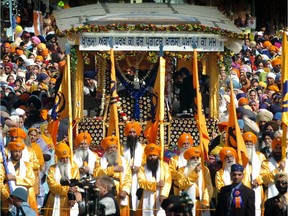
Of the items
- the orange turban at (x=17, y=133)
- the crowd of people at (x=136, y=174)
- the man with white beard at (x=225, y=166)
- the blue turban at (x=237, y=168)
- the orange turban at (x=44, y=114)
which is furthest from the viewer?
the orange turban at (x=44, y=114)

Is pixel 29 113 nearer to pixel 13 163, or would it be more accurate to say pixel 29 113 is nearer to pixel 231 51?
pixel 231 51

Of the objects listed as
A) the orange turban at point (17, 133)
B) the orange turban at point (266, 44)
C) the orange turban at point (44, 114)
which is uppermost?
the orange turban at point (266, 44)

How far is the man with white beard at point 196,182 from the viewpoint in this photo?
2341 cm

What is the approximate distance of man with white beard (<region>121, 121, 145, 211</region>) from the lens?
2398 centimetres

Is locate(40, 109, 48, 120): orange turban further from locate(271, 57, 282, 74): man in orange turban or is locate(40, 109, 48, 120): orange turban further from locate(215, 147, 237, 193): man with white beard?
locate(271, 57, 282, 74): man in orange turban

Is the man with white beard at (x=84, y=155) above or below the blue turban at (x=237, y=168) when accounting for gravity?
above

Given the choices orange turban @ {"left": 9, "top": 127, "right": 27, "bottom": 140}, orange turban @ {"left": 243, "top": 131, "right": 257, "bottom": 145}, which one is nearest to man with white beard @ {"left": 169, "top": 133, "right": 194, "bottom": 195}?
orange turban @ {"left": 243, "top": 131, "right": 257, "bottom": 145}

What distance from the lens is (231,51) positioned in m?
29.8

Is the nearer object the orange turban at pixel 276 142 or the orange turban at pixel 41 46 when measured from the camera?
the orange turban at pixel 276 142

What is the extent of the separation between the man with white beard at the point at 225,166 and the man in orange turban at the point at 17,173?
8.31ft

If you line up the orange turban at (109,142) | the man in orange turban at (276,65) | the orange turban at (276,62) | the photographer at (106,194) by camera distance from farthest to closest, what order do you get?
the orange turban at (276,62)
the man in orange turban at (276,65)
the orange turban at (109,142)
the photographer at (106,194)

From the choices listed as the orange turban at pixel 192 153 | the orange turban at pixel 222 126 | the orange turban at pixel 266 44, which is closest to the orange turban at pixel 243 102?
the orange turban at pixel 222 126

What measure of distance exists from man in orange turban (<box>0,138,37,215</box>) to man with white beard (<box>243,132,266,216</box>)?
2.96 meters

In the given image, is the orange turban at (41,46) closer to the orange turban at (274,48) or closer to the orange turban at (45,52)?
the orange turban at (45,52)
